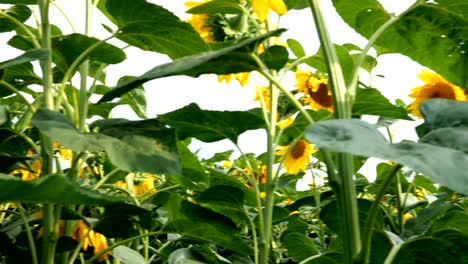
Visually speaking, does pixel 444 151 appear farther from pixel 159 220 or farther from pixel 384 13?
pixel 159 220

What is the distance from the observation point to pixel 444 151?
26.2 inches

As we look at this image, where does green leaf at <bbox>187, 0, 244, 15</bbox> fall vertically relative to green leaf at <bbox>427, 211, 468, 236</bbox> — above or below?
above

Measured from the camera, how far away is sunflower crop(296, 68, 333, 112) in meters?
1.85

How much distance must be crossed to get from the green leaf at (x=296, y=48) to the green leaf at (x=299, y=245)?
19.4 inches

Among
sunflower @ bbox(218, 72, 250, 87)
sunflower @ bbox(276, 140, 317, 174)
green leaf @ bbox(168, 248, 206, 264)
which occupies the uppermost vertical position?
→ sunflower @ bbox(218, 72, 250, 87)

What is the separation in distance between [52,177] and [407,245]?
1.94 feet

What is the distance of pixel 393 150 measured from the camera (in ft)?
2.08

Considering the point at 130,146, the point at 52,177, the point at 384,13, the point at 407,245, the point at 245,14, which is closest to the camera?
the point at 52,177

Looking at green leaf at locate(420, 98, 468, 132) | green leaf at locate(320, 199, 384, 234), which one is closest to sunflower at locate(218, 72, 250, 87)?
green leaf at locate(320, 199, 384, 234)

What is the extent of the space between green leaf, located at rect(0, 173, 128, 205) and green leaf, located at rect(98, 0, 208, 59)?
1.45ft

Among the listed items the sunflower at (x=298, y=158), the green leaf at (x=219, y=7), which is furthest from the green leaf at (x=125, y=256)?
the sunflower at (x=298, y=158)

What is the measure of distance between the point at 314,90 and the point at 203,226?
709 mm

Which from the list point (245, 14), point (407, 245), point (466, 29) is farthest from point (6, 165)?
point (466, 29)

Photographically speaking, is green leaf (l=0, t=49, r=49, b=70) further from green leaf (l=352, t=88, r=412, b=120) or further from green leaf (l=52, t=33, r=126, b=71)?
green leaf (l=352, t=88, r=412, b=120)
